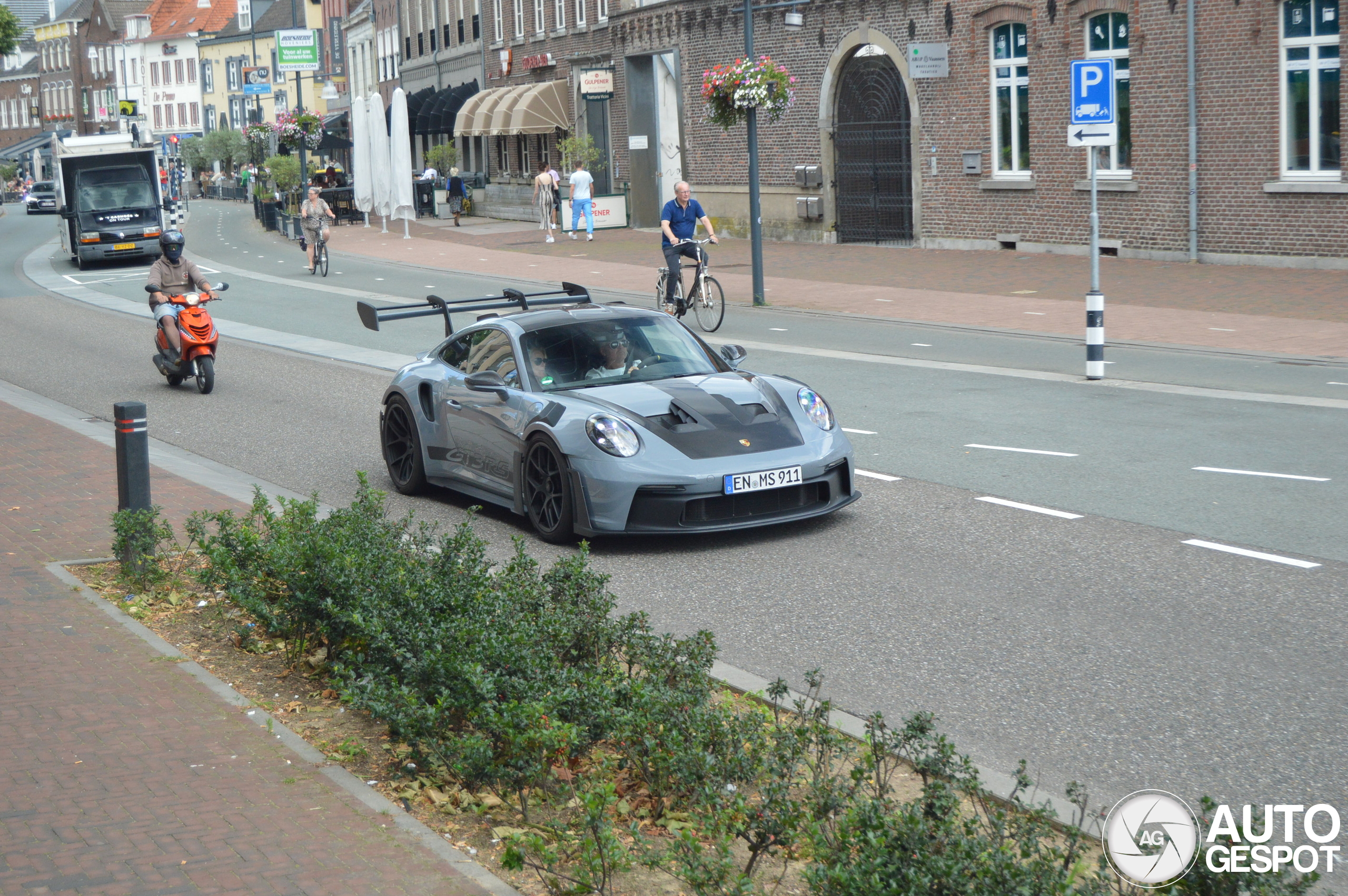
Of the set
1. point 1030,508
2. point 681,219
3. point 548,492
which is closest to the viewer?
point 548,492

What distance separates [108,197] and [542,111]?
15.3 metres

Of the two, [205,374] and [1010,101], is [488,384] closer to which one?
[205,374]

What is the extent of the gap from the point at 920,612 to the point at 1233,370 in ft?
29.5

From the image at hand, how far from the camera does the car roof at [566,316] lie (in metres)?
9.53

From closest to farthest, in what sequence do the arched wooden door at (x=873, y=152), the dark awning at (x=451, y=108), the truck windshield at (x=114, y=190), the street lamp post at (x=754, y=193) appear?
the street lamp post at (x=754, y=193) < the arched wooden door at (x=873, y=152) < the truck windshield at (x=114, y=190) < the dark awning at (x=451, y=108)

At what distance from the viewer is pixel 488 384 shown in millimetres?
9172

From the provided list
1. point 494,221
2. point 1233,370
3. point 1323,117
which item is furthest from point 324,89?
point 1233,370

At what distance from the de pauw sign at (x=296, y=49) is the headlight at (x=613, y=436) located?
5300 centimetres

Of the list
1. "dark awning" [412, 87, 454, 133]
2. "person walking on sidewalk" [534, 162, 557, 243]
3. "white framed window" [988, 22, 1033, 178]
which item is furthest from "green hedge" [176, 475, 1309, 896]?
"dark awning" [412, 87, 454, 133]

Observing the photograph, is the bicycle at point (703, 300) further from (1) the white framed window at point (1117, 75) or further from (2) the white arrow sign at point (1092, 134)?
(1) the white framed window at point (1117, 75)

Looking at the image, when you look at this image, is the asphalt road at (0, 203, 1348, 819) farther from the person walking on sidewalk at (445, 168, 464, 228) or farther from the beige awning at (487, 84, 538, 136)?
the person walking on sidewalk at (445, 168, 464, 228)

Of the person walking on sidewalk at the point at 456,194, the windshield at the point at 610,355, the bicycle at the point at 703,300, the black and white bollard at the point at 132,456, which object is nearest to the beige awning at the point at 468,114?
the person walking on sidewalk at the point at 456,194

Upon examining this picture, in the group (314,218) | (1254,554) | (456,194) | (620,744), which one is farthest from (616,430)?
(456,194)

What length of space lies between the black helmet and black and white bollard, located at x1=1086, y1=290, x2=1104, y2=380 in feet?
30.5
